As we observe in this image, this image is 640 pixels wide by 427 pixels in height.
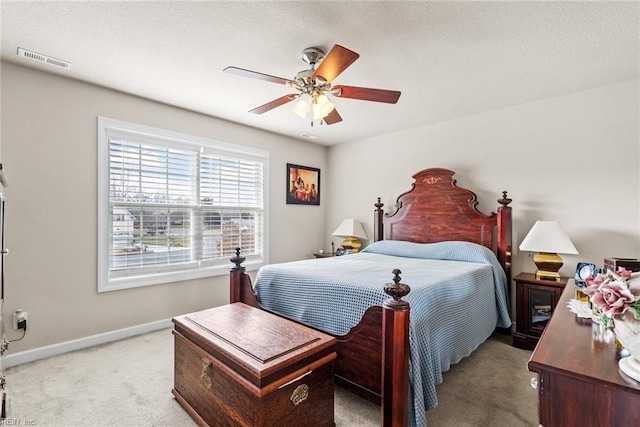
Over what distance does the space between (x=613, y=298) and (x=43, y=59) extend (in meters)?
3.64

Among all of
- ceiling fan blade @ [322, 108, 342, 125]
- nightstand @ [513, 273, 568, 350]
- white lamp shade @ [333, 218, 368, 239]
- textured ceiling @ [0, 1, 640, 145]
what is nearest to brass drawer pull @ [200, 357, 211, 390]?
ceiling fan blade @ [322, 108, 342, 125]

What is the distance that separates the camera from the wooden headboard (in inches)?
→ 127

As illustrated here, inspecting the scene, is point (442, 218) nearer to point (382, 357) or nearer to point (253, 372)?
point (382, 357)

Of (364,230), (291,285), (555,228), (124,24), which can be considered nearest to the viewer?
(124,24)

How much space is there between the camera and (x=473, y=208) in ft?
11.5

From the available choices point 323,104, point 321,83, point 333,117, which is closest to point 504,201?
point 333,117

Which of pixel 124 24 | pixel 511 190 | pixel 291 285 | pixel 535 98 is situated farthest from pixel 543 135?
pixel 124 24

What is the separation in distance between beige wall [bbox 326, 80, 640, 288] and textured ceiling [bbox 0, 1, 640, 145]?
254 mm

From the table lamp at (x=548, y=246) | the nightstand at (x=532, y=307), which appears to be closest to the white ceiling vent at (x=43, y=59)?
the table lamp at (x=548, y=246)

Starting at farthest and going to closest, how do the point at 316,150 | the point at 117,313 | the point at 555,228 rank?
the point at 316,150, the point at 117,313, the point at 555,228

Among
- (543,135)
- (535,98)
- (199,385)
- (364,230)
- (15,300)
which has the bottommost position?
(199,385)

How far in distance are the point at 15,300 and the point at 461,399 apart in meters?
3.45

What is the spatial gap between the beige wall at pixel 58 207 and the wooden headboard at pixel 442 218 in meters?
2.58

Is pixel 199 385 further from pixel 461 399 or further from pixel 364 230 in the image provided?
pixel 364 230
